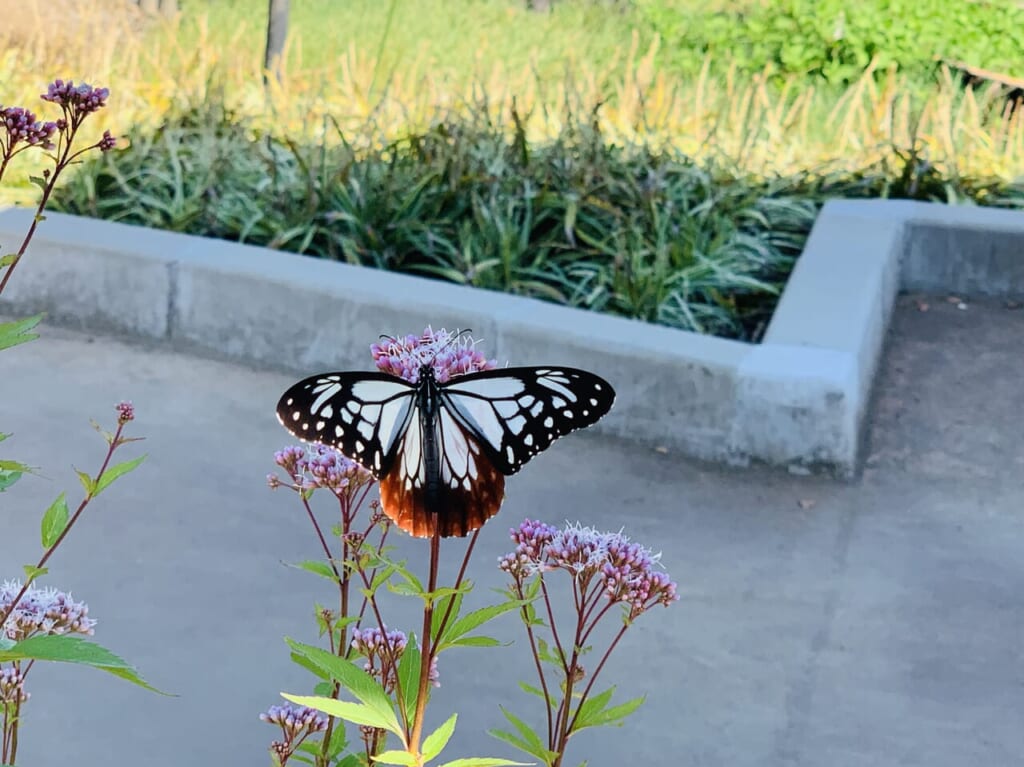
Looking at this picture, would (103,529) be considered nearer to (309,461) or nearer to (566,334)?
(566,334)

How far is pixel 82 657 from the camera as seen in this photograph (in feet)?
4.61

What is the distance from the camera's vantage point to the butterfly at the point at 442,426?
159 centimetres

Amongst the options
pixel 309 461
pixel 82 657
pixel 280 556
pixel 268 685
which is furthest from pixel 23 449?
pixel 82 657

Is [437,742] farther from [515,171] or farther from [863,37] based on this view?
[863,37]

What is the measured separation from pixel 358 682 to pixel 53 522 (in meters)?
0.54

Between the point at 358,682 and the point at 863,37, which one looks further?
the point at 863,37

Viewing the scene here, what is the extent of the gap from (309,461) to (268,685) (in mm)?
1599

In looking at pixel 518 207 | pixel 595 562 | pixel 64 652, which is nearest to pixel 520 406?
pixel 595 562

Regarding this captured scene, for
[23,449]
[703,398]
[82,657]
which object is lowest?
[23,449]

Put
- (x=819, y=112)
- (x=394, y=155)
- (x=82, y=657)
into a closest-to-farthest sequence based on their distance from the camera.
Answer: (x=82, y=657) → (x=394, y=155) → (x=819, y=112)

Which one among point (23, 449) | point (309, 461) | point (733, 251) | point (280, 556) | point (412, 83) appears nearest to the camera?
point (309, 461)

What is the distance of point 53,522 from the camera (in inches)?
71.1

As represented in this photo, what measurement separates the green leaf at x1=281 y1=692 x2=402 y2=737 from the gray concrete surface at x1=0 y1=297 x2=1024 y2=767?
1717 mm

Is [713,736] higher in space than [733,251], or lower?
lower
